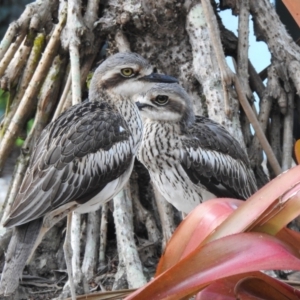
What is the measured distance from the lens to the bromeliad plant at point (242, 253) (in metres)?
0.76

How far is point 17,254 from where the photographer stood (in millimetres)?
1709

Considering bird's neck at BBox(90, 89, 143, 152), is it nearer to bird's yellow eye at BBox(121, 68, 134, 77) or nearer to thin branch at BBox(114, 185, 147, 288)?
bird's yellow eye at BBox(121, 68, 134, 77)

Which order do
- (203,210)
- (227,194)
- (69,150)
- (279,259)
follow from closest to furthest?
(279,259) → (203,210) → (69,150) → (227,194)

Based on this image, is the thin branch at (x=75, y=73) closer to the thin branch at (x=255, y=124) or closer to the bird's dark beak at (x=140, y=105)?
the bird's dark beak at (x=140, y=105)

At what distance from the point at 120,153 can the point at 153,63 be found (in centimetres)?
103

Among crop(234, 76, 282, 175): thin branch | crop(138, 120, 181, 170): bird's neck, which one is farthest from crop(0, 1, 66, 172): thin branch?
crop(234, 76, 282, 175): thin branch

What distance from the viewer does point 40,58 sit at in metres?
3.01

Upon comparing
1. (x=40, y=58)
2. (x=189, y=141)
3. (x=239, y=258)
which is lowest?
(x=189, y=141)

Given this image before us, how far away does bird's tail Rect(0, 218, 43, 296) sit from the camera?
5.38ft

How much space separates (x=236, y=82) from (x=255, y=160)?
0.42m

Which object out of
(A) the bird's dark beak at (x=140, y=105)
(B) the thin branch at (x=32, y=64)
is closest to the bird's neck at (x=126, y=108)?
(A) the bird's dark beak at (x=140, y=105)

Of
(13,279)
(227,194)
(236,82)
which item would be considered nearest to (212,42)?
(236,82)

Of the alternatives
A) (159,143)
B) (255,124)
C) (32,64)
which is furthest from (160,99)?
(32,64)

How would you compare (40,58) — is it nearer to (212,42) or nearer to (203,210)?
(212,42)
